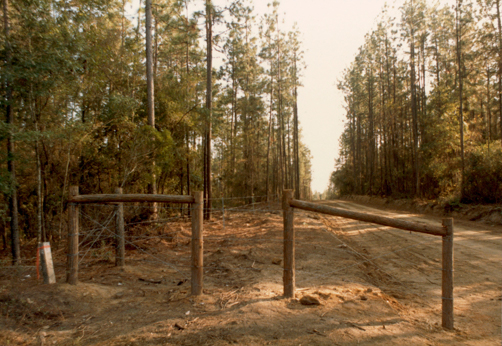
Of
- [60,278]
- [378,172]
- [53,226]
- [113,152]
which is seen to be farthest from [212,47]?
[378,172]

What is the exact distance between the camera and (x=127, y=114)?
9.85 m

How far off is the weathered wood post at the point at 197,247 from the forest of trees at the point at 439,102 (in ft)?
49.6

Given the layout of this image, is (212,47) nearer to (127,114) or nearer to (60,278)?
(127,114)

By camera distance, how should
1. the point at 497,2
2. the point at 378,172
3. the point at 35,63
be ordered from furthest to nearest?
the point at 378,172 → the point at 497,2 → the point at 35,63

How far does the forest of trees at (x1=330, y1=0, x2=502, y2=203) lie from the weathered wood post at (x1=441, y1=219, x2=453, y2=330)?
13411 millimetres

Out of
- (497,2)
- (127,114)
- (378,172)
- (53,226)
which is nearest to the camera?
(53,226)

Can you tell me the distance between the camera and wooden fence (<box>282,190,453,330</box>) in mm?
3539

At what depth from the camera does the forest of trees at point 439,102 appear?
15.1 meters

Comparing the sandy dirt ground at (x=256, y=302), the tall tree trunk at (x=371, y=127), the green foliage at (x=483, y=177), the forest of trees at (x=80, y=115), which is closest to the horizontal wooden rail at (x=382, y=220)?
the sandy dirt ground at (x=256, y=302)

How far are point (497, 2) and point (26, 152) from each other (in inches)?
826

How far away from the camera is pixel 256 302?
13.5ft

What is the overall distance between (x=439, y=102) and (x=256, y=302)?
21323 mm

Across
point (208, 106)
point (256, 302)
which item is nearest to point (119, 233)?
point (256, 302)

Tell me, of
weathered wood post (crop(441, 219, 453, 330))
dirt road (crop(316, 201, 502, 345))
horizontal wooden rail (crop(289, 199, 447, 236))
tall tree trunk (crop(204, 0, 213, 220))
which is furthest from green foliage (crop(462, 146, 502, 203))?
horizontal wooden rail (crop(289, 199, 447, 236))
